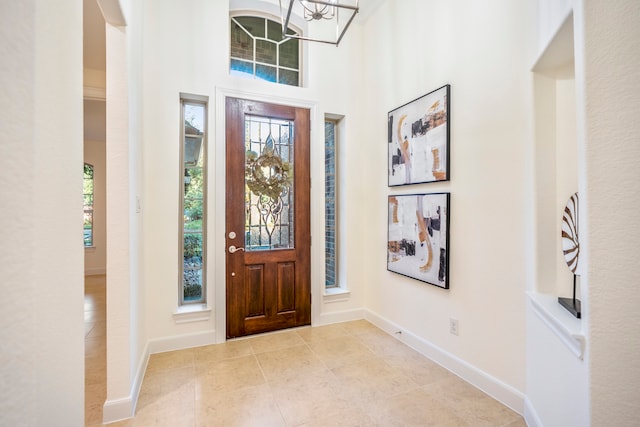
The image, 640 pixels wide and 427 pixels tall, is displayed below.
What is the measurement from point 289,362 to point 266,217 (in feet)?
4.54

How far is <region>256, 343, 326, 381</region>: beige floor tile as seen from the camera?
7.50ft

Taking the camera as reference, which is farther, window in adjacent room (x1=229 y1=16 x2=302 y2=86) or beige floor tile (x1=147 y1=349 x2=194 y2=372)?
window in adjacent room (x1=229 y1=16 x2=302 y2=86)

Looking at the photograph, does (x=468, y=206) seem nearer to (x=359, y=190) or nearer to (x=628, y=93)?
(x=628, y=93)

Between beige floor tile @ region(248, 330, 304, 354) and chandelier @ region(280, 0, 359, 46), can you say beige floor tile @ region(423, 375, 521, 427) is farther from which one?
chandelier @ region(280, 0, 359, 46)

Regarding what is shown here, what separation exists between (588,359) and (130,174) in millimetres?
2444

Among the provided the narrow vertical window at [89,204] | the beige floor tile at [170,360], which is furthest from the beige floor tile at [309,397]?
the narrow vertical window at [89,204]

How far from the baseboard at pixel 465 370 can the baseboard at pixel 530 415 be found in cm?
4

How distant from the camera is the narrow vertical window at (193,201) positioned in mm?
2891

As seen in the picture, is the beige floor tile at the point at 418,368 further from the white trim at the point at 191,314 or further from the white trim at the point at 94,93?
the white trim at the point at 94,93

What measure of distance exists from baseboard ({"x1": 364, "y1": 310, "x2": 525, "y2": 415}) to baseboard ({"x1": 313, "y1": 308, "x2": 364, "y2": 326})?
0.42 metres

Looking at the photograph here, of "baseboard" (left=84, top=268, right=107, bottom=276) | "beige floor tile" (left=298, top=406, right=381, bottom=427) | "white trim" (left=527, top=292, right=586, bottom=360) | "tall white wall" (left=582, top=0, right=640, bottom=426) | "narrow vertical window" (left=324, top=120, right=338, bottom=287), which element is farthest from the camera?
"baseboard" (left=84, top=268, right=107, bottom=276)

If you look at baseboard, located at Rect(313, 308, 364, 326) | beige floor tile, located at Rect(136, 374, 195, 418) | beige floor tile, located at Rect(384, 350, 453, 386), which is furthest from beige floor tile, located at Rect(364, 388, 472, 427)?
baseboard, located at Rect(313, 308, 364, 326)

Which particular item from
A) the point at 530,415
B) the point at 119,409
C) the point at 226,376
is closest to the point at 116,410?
the point at 119,409

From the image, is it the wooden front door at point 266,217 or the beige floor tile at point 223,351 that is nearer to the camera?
the beige floor tile at point 223,351
